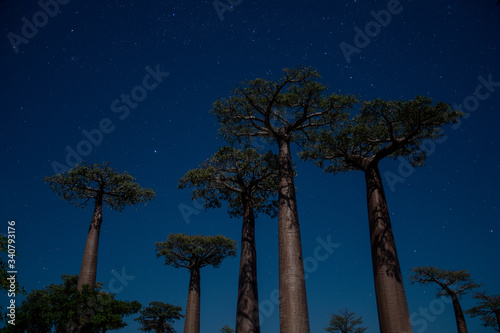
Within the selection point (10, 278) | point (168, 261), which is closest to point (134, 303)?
point (10, 278)

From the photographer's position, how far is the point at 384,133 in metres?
9.32

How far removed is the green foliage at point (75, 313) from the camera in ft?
26.0

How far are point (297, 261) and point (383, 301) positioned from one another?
2.32 metres

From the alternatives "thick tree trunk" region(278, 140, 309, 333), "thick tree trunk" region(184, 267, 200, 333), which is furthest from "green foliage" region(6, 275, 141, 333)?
"thick tree trunk" region(184, 267, 200, 333)

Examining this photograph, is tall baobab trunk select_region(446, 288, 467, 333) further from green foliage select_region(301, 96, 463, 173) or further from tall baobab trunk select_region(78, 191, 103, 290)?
tall baobab trunk select_region(78, 191, 103, 290)

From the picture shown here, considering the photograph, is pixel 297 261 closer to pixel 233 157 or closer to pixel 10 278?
pixel 233 157

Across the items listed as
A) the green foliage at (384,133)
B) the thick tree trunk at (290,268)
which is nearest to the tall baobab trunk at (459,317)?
the green foliage at (384,133)

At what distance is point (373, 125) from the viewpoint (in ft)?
31.0

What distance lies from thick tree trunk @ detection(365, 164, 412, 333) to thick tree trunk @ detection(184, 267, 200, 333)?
13.6m

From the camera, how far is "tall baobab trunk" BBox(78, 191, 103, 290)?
12.9 meters

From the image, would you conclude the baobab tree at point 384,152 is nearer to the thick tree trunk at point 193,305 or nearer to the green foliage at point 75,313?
the green foliage at point 75,313

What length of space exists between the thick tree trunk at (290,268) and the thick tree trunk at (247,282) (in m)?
3.06

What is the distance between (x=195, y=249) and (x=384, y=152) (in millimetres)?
14647

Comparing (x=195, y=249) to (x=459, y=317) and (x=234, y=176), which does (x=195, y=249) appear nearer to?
(x=234, y=176)
